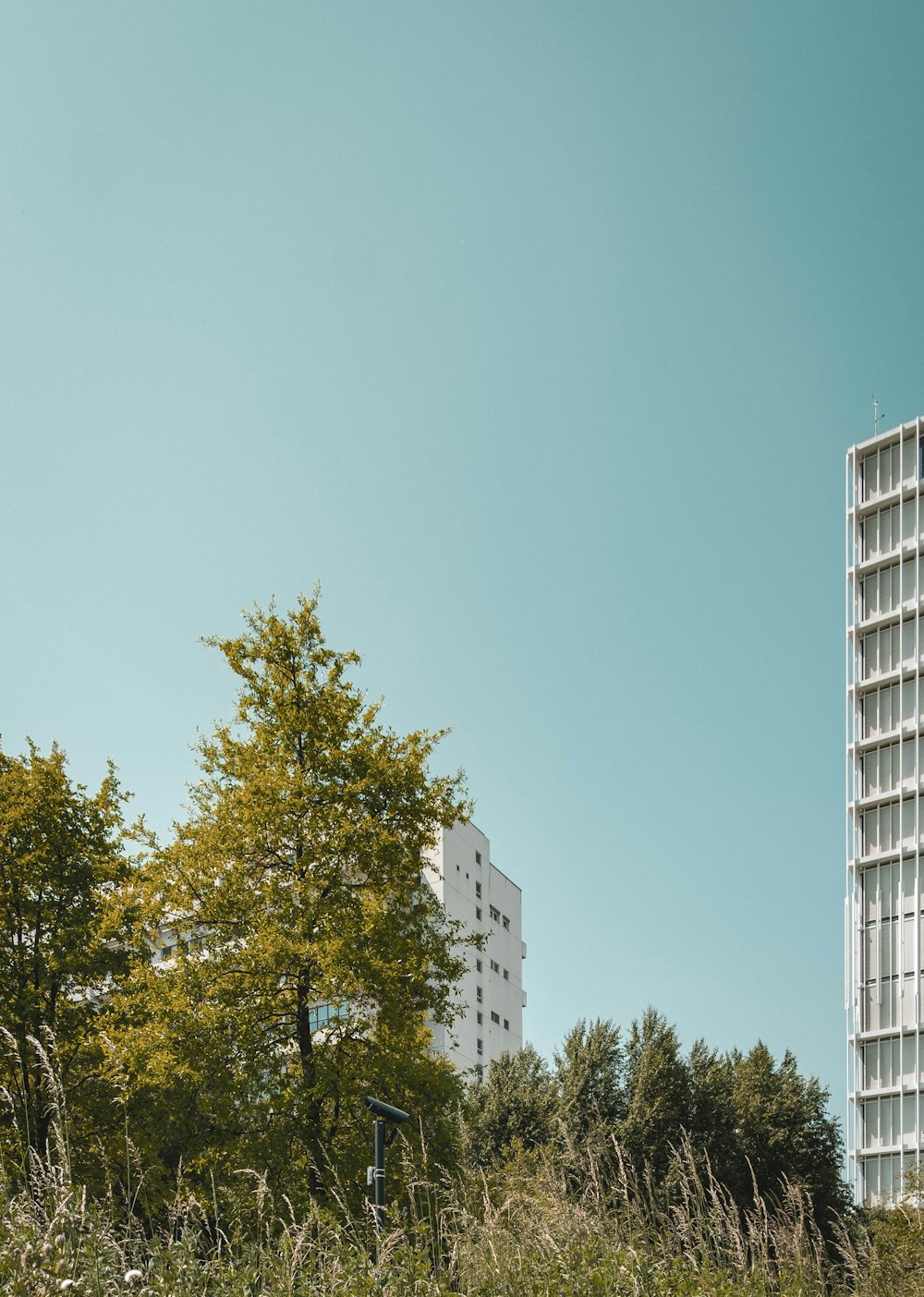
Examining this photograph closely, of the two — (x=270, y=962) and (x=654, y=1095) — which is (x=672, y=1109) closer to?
(x=654, y=1095)

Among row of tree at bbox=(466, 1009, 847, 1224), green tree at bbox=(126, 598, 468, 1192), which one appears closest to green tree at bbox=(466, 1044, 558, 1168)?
row of tree at bbox=(466, 1009, 847, 1224)

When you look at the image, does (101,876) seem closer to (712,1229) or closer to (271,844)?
(271,844)

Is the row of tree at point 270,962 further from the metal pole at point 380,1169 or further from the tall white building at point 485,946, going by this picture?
the tall white building at point 485,946

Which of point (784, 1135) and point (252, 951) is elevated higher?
point (252, 951)

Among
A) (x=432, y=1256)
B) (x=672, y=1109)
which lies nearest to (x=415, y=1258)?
(x=432, y=1256)

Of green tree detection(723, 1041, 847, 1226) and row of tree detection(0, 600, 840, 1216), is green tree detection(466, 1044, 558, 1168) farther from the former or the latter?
row of tree detection(0, 600, 840, 1216)

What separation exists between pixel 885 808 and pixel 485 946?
25.1 metres

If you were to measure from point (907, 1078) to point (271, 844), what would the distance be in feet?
150

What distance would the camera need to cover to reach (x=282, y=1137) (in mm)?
18938

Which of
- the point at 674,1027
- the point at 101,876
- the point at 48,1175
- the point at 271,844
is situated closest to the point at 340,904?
the point at 271,844

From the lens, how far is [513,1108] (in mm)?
44656

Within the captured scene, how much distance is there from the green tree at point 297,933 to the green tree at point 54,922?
304cm

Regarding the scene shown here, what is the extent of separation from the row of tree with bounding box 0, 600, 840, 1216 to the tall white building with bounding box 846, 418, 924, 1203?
41652 millimetres

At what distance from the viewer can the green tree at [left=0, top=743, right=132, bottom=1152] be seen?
953 inches
